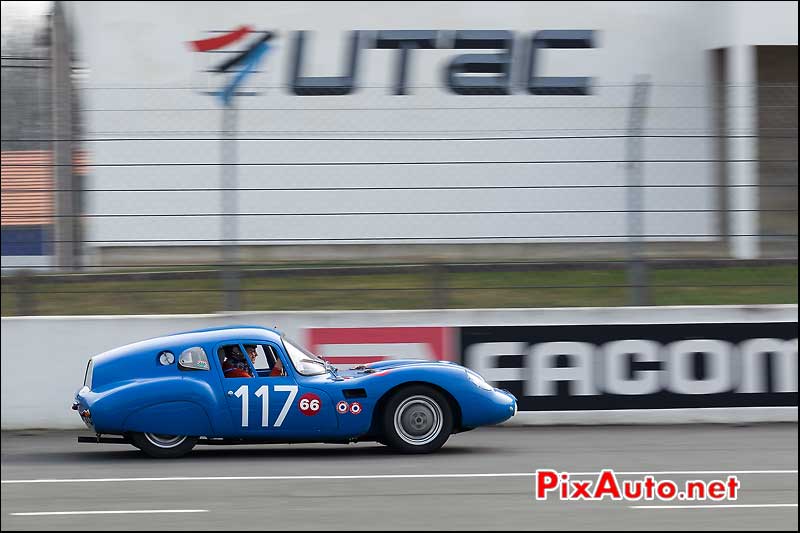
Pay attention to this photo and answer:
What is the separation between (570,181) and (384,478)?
4370mm

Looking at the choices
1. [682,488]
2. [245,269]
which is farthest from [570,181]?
[682,488]

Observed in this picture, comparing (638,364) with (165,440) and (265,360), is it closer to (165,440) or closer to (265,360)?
(265,360)

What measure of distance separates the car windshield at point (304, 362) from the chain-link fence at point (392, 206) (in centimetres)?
208

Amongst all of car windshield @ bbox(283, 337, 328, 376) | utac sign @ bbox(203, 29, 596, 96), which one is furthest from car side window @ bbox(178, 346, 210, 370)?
utac sign @ bbox(203, 29, 596, 96)

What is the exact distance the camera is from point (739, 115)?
11.1m

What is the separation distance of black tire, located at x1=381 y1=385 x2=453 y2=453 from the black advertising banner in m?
1.81

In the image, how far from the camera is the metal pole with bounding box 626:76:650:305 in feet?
35.8

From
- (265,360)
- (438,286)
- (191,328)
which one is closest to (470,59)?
(438,286)

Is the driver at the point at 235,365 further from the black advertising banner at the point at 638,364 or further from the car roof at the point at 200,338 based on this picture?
the black advertising banner at the point at 638,364

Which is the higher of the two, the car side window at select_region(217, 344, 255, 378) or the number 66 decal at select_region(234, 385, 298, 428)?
the car side window at select_region(217, 344, 255, 378)

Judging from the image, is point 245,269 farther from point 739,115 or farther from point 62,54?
point 62,54

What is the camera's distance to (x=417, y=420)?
342 inches

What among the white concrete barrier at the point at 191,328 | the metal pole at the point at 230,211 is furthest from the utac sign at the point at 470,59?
the white concrete barrier at the point at 191,328

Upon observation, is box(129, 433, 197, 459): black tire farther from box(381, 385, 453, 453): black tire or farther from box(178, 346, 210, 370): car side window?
box(381, 385, 453, 453): black tire
